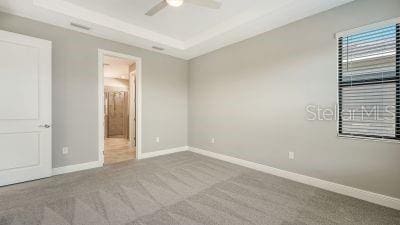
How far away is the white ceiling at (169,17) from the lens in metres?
2.84

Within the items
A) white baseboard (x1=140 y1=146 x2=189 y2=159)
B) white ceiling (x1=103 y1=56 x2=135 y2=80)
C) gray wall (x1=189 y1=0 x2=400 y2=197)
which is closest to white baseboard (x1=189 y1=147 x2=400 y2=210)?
gray wall (x1=189 y1=0 x2=400 y2=197)

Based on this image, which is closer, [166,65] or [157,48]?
[157,48]

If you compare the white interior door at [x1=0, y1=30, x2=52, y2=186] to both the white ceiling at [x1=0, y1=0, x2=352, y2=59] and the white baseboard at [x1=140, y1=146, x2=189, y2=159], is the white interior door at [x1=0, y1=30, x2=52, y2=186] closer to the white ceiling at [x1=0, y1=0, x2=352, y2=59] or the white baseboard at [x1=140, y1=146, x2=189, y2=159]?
the white ceiling at [x1=0, y1=0, x2=352, y2=59]

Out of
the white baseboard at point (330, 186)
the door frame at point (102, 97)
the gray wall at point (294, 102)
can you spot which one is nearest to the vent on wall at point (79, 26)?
the door frame at point (102, 97)

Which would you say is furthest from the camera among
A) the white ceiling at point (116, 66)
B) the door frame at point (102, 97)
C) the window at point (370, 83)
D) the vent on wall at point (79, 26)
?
the white ceiling at point (116, 66)

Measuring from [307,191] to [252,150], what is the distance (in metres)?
1.25

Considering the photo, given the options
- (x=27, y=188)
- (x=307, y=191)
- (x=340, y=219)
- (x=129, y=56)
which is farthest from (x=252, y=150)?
(x=27, y=188)

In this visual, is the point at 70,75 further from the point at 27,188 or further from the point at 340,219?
the point at 340,219

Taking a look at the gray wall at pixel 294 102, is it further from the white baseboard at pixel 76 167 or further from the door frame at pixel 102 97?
the white baseboard at pixel 76 167

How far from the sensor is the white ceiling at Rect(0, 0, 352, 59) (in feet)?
9.32

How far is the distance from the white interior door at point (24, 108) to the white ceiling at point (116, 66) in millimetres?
2404

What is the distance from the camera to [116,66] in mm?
6625

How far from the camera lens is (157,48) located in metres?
4.54

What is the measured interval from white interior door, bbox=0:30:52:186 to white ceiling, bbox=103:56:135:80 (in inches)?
94.7
